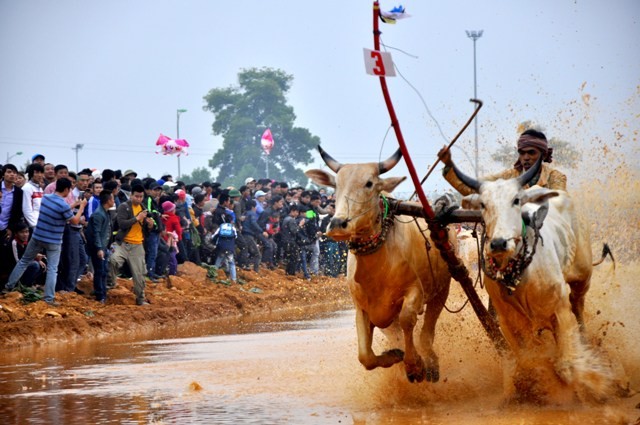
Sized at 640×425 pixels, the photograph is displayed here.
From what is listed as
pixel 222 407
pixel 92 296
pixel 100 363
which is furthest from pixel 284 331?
pixel 222 407

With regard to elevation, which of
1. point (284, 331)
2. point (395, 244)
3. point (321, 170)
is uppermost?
point (321, 170)

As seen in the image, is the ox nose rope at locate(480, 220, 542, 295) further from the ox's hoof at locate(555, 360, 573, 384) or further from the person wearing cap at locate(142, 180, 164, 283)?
the person wearing cap at locate(142, 180, 164, 283)

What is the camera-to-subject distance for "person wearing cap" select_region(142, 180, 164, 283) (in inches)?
696

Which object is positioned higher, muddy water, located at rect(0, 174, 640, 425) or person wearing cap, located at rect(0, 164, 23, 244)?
person wearing cap, located at rect(0, 164, 23, 244)

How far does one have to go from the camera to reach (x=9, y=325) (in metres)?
14.6

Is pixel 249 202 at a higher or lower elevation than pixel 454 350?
higher

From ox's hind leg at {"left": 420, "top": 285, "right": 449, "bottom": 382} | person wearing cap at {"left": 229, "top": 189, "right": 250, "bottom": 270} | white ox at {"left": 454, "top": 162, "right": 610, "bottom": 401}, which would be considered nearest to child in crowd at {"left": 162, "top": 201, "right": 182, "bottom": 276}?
person wearing cap at {"left": 229, "top": 189, "right": 250, "bottom": 270}

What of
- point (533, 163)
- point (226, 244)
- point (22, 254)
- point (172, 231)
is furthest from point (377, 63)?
point (226, 244)

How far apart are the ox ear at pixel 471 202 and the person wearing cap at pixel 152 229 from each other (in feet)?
29.6

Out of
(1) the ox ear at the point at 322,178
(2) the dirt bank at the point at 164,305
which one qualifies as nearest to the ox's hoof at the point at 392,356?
(1) the ox ear at the point at 322,178

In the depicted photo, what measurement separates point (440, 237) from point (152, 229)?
9.60 metres

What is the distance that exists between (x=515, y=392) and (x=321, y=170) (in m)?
2.40

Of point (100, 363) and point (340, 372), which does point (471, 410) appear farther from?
point (100, 363)

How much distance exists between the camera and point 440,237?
9.28m
